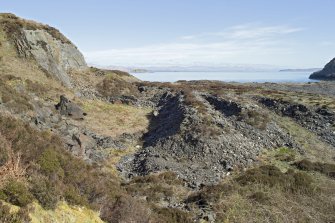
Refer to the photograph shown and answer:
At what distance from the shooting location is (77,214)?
11.7 m

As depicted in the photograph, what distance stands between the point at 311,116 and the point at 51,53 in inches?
1435

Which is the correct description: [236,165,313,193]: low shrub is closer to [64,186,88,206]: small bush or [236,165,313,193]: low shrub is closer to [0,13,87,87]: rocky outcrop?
[64,186,88,206]: small bush

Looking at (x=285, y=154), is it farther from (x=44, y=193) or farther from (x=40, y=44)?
(x=40, y=44)

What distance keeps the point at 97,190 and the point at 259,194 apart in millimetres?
8246

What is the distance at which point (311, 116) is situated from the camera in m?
42.6

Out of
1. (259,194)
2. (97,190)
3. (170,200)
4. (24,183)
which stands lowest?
(170,200)

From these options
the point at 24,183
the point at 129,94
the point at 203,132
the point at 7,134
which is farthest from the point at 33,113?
the point at 129,94

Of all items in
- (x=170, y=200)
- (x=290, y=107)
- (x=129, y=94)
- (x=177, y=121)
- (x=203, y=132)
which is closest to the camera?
(x=170, y=200)

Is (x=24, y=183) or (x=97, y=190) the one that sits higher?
(x=24, y=183)

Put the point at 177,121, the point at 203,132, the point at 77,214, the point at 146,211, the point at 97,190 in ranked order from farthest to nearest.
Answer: the point at 177,121 < the point at 203,132 < the point at 146,211 < the point at 97,190 < the point at 77,214

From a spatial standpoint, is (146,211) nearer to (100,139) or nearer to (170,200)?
(170,200)

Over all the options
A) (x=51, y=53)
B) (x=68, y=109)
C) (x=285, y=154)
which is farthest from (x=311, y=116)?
(x=51, y=53)

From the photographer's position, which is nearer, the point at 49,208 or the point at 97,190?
the point at 49,208

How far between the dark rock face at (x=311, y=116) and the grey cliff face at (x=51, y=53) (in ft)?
97.0
